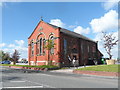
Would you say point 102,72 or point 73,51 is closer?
point 102,72

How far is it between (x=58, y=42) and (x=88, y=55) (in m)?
15.4

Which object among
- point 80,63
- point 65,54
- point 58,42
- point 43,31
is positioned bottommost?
point 80,63

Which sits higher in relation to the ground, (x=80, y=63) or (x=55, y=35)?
(x=55, y=35)

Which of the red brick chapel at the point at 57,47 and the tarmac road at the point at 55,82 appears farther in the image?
the red brick chapel at the point at 57,47

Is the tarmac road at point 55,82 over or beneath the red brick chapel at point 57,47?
beneath

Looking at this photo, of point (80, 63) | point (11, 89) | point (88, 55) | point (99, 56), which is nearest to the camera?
point (11, 89)

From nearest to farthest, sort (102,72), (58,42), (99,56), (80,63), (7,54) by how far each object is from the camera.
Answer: (102,72), (58,42), (80,63), (99,56), (7,54)

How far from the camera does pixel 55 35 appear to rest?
3097 cm

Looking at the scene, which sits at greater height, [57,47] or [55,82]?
[57,47]

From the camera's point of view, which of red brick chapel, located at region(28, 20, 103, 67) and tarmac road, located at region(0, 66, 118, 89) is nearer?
tarmac road, located at region(0, 66, 118, 89)

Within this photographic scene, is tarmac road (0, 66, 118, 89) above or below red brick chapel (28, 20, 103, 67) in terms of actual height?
below

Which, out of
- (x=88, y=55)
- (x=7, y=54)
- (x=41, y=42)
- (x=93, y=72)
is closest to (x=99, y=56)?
(x=88, y=55)

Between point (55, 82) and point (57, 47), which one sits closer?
point (55, 82)

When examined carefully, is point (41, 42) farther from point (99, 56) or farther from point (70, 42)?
point (99, 56)
